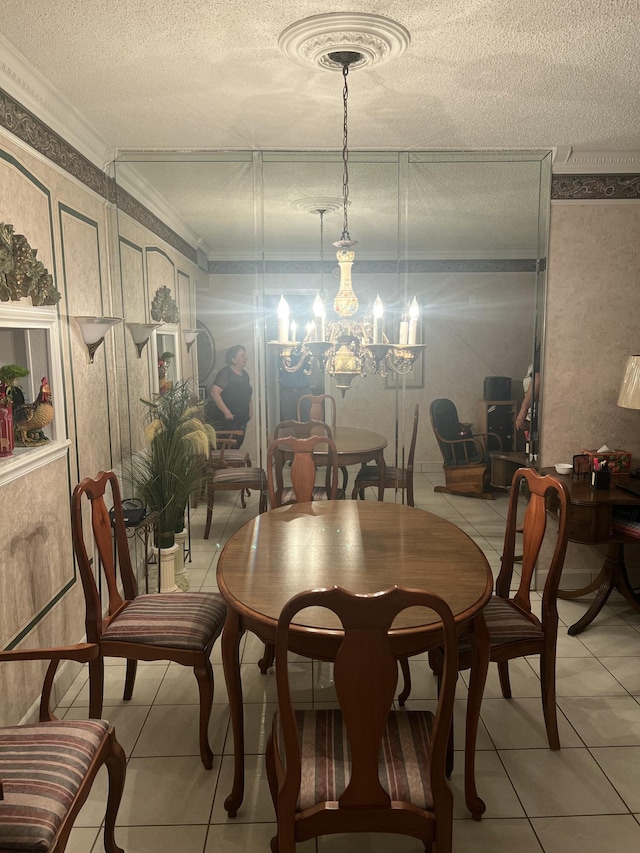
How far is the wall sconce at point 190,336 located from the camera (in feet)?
12.5

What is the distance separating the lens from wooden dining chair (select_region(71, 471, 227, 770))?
2.36 metres

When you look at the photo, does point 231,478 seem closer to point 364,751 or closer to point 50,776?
point 50,776

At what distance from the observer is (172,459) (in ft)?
12.1

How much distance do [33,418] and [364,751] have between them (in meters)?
1.82

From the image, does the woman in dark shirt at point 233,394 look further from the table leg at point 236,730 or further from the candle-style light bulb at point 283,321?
the table leg at point 236,730

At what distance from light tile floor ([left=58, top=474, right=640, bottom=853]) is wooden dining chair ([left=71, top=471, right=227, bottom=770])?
0.22m

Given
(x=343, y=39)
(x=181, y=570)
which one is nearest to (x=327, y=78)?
(x=343, y=39)

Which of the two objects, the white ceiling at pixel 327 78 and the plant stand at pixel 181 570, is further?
the plant stand at pixel 181 570

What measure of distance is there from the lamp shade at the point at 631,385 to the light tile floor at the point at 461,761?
1.21m

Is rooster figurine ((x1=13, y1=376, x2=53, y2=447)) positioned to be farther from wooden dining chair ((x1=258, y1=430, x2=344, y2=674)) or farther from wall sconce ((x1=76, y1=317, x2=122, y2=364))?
wooden dining chair ((x1=258, y1=430, x2=344, y2=674))

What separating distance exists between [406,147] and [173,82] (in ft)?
4.74

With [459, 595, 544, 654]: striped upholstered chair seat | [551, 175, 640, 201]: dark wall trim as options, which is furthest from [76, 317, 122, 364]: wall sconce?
[551, 175, 640, 201]: dark wall trim

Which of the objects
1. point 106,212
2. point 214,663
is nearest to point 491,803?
point 214,663

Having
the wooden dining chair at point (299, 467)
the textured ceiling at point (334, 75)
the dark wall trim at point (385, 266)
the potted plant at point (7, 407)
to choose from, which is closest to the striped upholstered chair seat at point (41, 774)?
the potted plant at point (7, 407)
